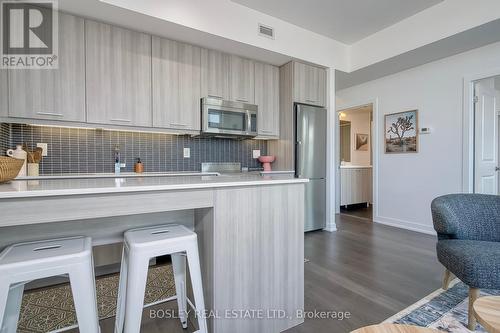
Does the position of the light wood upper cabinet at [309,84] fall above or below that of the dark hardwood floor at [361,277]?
above

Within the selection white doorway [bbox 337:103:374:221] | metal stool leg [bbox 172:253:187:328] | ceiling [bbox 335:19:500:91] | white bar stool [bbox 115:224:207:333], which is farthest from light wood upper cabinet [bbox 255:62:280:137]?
white bar stool [bbox 115:224:207:333]

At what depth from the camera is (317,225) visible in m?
3.72

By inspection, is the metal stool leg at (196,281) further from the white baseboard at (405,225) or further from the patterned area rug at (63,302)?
the white baseboard at (405,225)

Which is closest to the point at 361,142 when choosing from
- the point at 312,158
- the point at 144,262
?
the point at 312,158

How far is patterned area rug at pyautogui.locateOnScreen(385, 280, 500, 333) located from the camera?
5.10ft

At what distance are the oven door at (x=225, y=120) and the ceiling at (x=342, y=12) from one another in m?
1.20

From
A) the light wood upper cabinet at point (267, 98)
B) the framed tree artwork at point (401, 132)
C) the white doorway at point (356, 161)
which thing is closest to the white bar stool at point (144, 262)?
the light wood upper cabinet at point (267, 98)

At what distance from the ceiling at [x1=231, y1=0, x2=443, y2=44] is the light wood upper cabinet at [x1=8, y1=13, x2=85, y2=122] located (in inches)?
70.5

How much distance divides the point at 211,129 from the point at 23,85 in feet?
5.94

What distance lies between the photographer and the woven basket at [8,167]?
1.05 metres

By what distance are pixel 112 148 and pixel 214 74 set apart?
60.4 inches

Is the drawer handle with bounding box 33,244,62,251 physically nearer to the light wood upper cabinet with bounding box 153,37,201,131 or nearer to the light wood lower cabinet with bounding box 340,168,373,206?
the light wood upper cabinet with bounding box 153,37,201,131

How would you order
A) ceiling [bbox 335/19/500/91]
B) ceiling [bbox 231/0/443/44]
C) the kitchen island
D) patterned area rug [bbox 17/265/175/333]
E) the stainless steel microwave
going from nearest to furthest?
the kitchen island → patterned area rug [bbox 17/265/175/333] → ceiling [bbox 335/19/500/91] → ceiling [bbox 231/0/443/44] → the stainless steel microwave

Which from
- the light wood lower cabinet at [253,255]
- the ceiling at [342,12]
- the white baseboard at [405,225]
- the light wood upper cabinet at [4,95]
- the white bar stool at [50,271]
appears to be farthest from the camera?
the white baseboard at [405,225]
